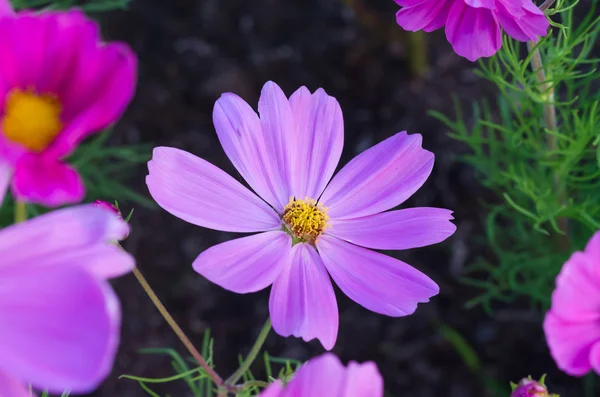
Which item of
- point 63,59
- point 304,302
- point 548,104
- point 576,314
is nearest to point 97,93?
point 63,59

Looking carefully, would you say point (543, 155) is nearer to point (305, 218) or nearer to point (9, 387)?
point (305, 218)

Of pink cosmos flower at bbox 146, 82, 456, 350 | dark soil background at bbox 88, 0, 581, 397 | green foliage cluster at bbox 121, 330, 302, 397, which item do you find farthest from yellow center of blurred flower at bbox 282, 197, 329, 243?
dark soil background at bbox 88, 0, 581, 397

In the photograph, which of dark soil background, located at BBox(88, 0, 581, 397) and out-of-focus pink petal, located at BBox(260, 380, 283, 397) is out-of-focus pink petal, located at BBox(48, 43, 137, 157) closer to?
out-of-focus pink petal, located at BBox(260, 380, 283, 397)

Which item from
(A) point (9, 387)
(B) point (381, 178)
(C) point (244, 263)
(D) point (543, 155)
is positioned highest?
(D) point (543, 155)

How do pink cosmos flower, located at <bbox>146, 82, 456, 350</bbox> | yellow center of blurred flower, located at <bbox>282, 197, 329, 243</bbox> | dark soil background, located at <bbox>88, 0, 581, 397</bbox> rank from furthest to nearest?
dark soil background, located at <bbox>88, 0, 581, 397</bbox> → yellow center of blurred flower, located at <bbox>282, 197, 329, 243</bbox> → pink cosmos flower, located at <bbox>146, 82, 456, 350</bbox>

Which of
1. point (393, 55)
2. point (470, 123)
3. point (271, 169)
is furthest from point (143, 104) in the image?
point (271, 169)

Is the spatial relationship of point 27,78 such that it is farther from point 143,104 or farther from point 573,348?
point 143,104
